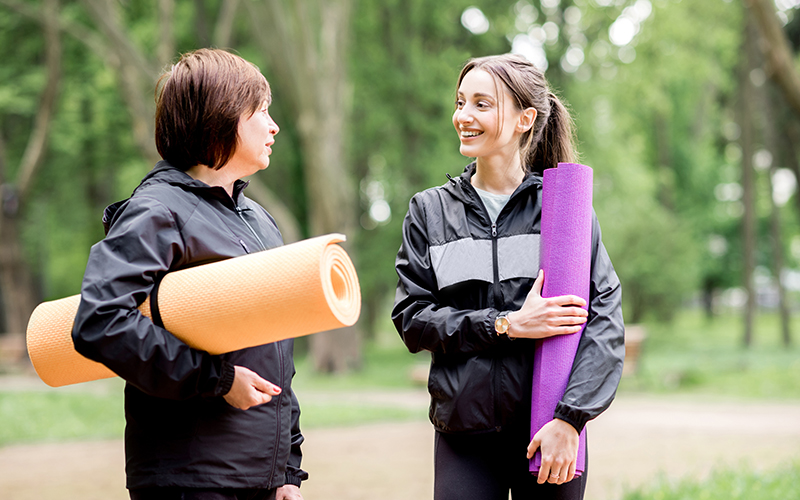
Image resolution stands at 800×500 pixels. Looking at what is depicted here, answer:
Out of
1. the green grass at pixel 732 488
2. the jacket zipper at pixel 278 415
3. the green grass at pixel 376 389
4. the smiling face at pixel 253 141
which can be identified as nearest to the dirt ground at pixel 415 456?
the green grass at pixel 732 488

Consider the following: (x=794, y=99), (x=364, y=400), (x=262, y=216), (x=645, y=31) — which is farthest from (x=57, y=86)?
(x=262, y=216)

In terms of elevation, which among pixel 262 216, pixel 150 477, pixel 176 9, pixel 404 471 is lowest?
pixel 404 471

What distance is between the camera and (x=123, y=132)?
816 inches

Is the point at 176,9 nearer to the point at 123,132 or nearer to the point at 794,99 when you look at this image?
the point at 123,132

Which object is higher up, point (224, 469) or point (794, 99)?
point (794, 99)

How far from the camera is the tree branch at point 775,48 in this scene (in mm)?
7361

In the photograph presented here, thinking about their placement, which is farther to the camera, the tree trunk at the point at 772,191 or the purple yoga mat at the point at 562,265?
the tree trunk at the point at 772,191

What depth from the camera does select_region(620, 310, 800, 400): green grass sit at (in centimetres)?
1355

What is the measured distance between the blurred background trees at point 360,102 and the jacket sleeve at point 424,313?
1017 centimetres

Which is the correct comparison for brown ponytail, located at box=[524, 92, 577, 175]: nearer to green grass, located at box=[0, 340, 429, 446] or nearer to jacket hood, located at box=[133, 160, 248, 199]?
jacket hood, located at box=[133, 160, 248, 199]

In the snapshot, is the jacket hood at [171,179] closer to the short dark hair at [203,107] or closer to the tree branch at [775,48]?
the short dark hair at [203,107]

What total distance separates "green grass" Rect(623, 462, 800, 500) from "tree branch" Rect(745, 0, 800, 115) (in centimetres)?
385

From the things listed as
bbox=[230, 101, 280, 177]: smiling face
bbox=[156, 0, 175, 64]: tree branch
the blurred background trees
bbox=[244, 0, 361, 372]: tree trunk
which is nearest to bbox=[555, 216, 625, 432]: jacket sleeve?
bbox=[230, 101, 280, 177]: smiling face

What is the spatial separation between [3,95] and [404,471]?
14994 mm
